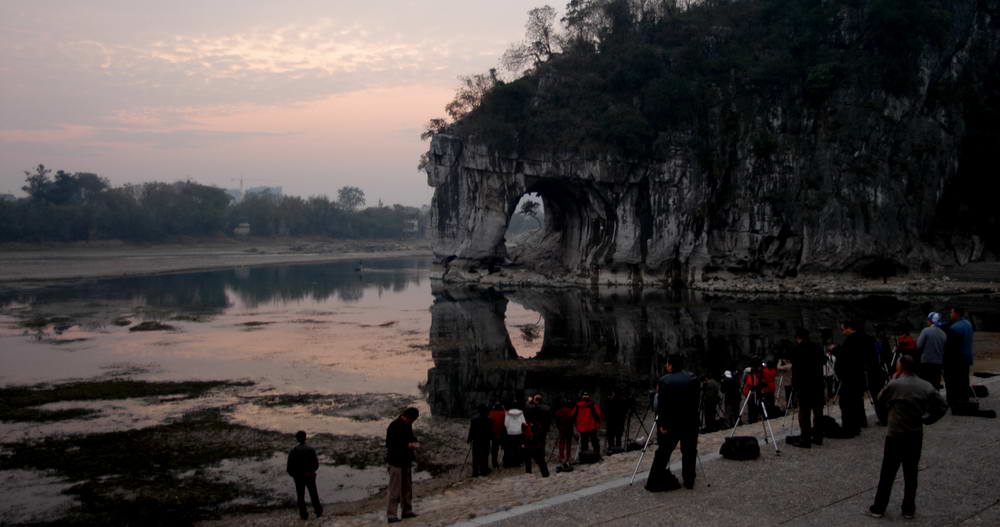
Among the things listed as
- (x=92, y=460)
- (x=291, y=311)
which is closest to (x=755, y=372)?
(x=92, y=460)

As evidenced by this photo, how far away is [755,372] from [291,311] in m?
38.3

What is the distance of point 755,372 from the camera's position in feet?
50.2

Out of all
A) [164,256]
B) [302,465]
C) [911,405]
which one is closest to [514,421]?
[302,465]

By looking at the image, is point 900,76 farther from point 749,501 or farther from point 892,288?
point 749,501

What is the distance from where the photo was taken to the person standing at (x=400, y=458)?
34.8 feet

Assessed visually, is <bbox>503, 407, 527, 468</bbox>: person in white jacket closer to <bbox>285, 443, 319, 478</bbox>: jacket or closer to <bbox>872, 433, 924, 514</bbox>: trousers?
<bbox>285, 443, 319, 478</bbox>: jacket

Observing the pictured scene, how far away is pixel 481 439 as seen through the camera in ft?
45.8

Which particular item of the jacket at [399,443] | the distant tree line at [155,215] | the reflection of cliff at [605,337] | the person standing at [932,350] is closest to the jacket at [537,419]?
the jacket at [399,443]

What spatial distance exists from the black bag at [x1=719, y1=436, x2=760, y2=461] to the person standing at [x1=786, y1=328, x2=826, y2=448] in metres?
0.89

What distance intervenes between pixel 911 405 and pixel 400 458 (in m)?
6.61

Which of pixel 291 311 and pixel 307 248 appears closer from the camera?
pixel 291 311

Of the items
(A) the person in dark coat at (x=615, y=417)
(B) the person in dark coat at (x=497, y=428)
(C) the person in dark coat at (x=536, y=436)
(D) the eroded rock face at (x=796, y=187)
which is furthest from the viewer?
(D) the eroded rock face at (x=796, y=187)

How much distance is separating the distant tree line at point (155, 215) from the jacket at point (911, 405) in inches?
4437

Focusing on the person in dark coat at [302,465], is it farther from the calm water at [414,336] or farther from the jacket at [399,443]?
the calm water at [414,336]
